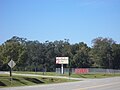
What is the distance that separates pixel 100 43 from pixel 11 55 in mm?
83356

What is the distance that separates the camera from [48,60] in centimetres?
12950

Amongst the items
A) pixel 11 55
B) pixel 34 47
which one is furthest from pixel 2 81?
pixel 34 47

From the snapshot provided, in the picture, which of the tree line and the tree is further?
the tree

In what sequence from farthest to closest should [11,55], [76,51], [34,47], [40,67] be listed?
[34,47]
[76,51]
[40,67]
[11,55]

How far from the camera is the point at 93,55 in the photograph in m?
130

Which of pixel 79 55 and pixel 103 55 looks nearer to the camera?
pixel 79 55

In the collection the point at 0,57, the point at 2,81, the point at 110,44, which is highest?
the point at 110,44

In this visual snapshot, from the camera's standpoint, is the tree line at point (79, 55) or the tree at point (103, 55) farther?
the tree at point (103, 55)

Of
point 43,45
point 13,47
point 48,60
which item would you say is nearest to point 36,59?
point 48,60

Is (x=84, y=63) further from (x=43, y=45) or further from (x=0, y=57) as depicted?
(x=0, y=57)

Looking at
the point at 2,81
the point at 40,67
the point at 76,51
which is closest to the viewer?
the point at 2,81

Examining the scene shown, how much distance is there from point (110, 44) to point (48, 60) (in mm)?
26449

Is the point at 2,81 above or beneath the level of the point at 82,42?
beneath

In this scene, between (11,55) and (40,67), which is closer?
(11,55)
